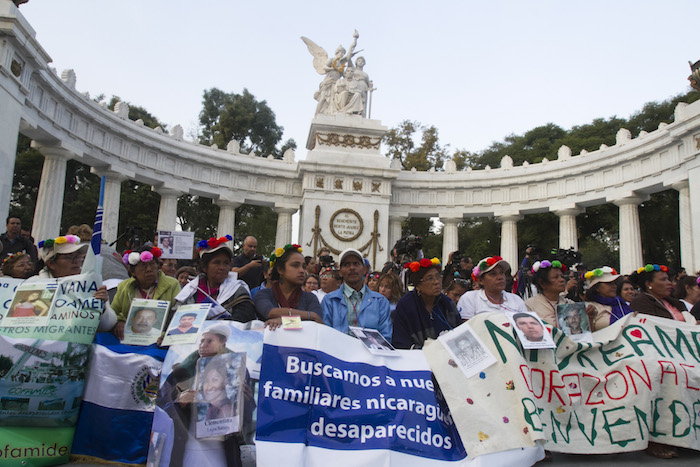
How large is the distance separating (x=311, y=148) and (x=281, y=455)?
24.4 m

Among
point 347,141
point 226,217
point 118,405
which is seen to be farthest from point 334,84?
point 118,405

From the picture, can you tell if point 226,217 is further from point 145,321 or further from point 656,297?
point 656,297

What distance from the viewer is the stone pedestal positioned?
24688 mm

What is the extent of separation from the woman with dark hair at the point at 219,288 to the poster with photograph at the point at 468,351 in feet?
7.57

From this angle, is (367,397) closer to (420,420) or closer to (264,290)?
(420,420)

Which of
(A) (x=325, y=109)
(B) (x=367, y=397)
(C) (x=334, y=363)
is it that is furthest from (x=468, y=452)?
(A) (x=325, y=109)

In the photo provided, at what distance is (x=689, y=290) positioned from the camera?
907 centimetres

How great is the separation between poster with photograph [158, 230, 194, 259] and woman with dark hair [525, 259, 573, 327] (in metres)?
6.27

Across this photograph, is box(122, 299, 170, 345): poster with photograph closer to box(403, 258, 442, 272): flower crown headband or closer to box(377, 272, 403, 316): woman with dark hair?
box(403, 258, 442, 272): flower crown headband

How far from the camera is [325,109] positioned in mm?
26531

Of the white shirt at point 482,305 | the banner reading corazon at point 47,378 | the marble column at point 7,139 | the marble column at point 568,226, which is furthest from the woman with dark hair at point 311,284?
the marble column at point 568,226

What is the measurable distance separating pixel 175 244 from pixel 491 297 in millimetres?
6132

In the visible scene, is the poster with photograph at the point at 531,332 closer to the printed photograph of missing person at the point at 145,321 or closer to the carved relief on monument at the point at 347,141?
the printed photograph of missing person at the point at 145,321

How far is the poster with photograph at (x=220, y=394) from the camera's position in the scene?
168 inches
